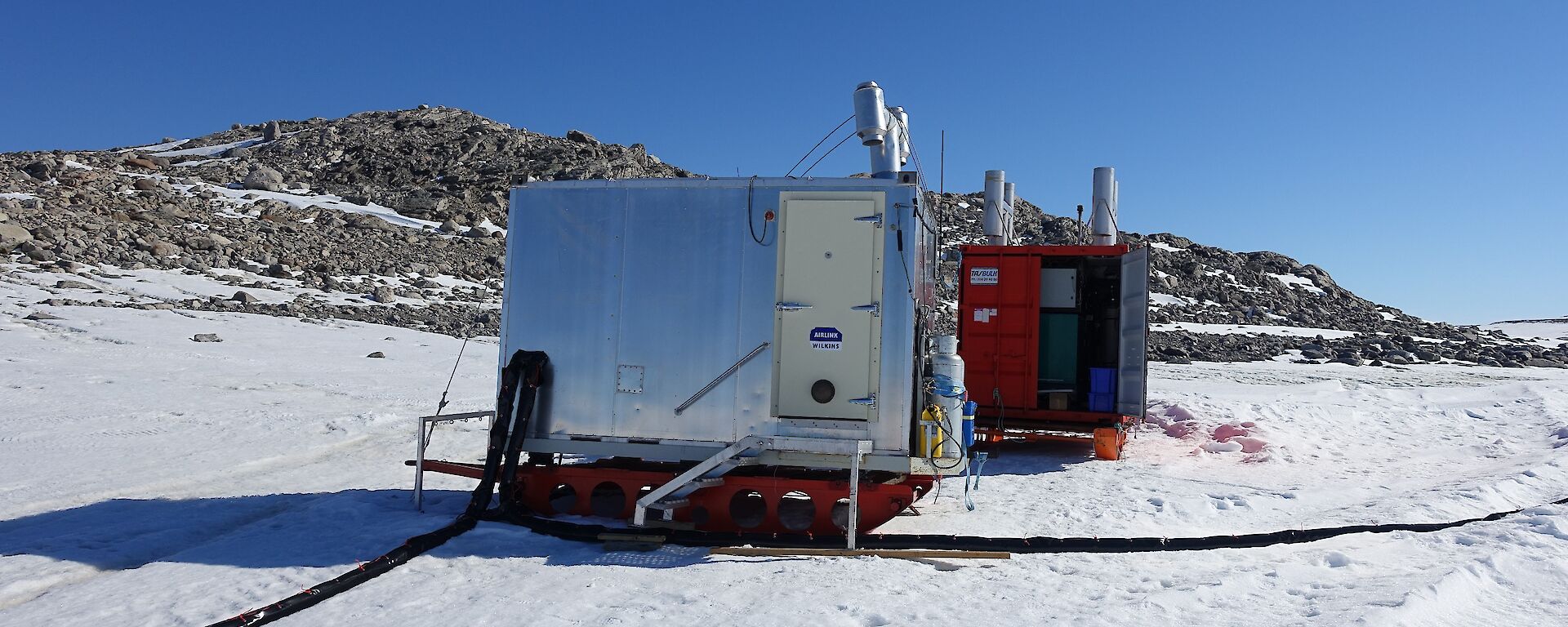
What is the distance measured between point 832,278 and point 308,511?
14.9 ft

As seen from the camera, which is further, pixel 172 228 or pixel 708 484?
pixel 172 228

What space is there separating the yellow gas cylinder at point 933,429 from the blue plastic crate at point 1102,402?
19.1 feet

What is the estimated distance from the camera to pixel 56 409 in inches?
465

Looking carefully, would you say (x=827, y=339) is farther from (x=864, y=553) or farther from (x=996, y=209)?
(x=996, y=209)

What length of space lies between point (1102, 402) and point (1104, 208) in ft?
8.60

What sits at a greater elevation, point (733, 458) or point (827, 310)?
point (827, 310)

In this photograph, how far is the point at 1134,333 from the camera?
35.8 ft

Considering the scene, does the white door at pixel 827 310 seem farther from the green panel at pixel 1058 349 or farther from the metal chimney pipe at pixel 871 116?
the green panel at pixel 1058 349

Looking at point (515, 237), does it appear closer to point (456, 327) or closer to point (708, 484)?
point (708, 484)

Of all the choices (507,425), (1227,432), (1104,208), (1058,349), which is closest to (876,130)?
(507,425)

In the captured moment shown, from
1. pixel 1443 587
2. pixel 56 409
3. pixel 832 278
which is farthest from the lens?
pixel 56 409

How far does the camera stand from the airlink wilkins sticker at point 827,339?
6508 millimetres

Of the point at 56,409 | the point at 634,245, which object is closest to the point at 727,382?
the point at 634,245

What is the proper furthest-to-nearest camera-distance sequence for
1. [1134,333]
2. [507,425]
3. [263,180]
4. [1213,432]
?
[263,180] < [1213,432] < [1134,333] < [507,425]
